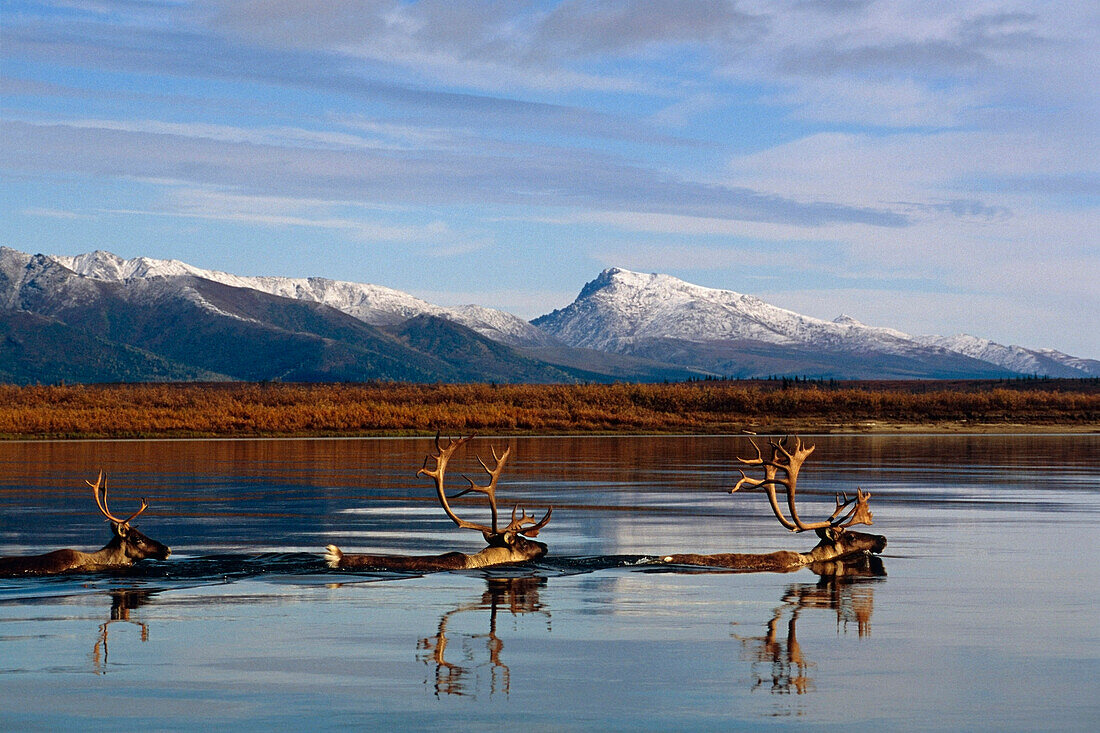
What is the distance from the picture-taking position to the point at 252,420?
275 feet

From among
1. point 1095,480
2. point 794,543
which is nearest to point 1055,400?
point 1095,480

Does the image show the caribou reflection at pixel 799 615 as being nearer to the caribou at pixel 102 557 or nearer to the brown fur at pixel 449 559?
the brown fur at pixel 449 559

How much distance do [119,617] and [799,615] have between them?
8432mm

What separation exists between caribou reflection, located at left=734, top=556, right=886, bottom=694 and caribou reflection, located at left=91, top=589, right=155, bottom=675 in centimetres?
670

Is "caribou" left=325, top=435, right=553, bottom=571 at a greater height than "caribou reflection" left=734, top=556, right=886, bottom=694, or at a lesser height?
greater

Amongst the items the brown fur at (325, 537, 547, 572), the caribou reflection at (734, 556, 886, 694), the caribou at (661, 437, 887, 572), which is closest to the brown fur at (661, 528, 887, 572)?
the caribou at (661, 437, 887, 572)

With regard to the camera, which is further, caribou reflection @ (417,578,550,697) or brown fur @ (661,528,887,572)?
brown fur @ (661,528,887,572)

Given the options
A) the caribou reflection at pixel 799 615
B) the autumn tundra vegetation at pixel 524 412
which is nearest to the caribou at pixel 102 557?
the caribou reflection at pixel 799 615

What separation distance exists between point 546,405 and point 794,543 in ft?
234

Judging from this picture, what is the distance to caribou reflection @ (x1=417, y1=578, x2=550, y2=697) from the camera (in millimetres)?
14391

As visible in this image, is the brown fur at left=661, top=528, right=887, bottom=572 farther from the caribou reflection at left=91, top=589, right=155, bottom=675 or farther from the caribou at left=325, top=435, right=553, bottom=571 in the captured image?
the caribou reflection at left=91, top=589, right=155, bottom=675

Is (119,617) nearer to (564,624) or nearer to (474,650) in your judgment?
(474,650)

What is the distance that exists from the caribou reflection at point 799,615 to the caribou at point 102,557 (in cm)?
939

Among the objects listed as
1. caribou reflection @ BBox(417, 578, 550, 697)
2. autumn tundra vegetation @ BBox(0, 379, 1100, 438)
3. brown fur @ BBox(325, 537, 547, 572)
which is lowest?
caribou reflection @ BBox(417, 578, 550, 697)
